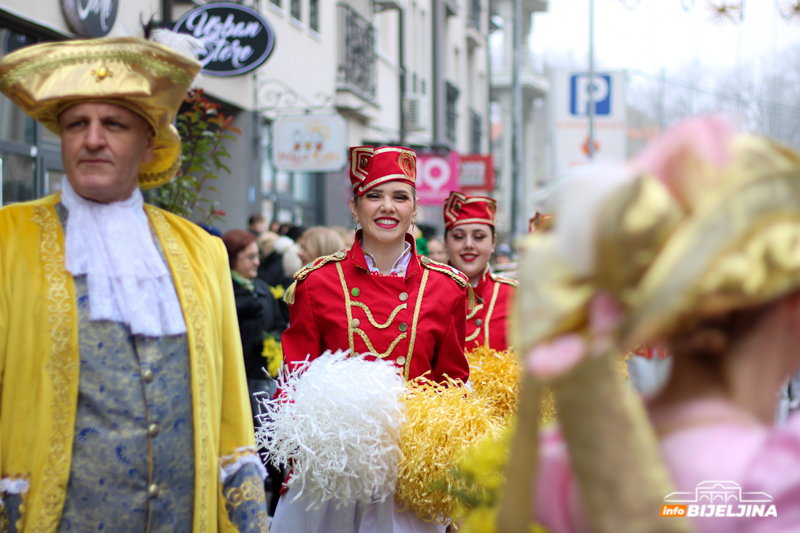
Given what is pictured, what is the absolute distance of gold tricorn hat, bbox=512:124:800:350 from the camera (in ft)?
3.27

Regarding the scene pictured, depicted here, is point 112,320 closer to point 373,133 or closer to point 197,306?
point 197,306

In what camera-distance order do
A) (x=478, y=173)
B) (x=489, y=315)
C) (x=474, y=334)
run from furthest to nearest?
(x=478, y=173)
(x=489, y=315)
(x=474, y=334)

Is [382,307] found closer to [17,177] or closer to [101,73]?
[101,73]

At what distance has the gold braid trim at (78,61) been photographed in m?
2.37

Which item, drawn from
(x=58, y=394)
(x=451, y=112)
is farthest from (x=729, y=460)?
(x=451, y=112)

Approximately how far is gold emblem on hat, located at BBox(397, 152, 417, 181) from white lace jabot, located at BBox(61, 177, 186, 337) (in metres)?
1.32

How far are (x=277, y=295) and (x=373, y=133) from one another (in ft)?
41.4

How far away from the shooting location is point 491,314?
477 cm

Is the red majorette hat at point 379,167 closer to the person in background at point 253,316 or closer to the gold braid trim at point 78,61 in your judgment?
the gold braid trim at point 78,61

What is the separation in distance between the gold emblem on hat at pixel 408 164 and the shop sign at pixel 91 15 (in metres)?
4.78

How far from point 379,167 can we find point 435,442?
4.37 ft

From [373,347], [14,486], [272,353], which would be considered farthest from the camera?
[272,353]

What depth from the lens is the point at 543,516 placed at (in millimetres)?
1180

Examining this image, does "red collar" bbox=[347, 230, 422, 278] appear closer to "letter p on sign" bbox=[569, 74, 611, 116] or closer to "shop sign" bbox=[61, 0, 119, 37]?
"shop sign" bbox=[61, 0, 119, 37]
